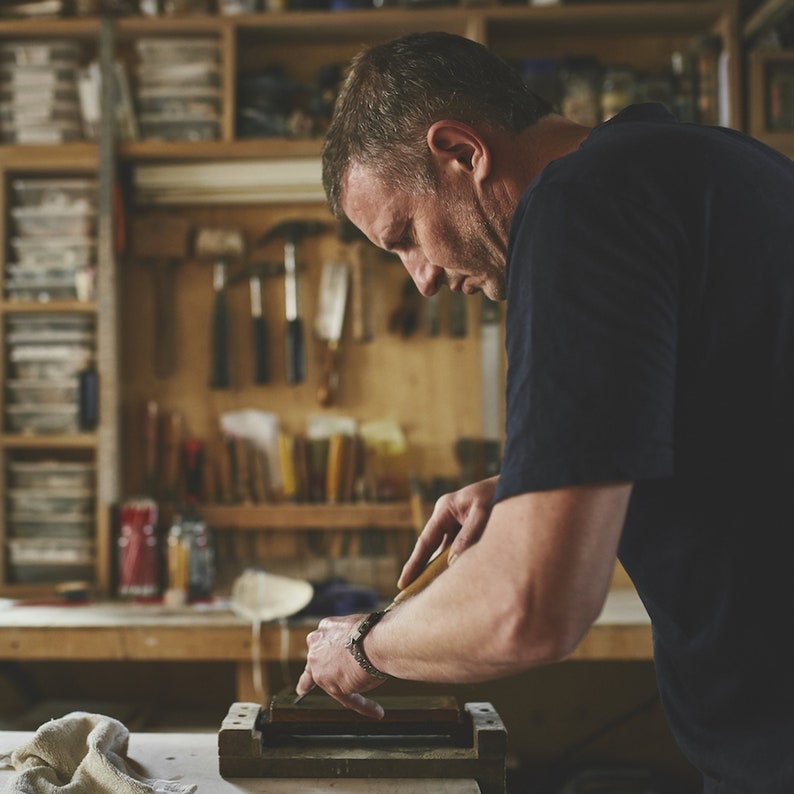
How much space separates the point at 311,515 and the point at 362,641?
2.29 metres

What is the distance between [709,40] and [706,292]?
280 centimetres

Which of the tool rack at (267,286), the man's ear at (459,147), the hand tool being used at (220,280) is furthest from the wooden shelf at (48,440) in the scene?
the man's ear at (459,147)

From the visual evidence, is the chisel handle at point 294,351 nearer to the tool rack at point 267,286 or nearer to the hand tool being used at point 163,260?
the tool rack at point 267,286

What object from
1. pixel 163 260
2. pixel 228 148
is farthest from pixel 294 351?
pixel 228 148

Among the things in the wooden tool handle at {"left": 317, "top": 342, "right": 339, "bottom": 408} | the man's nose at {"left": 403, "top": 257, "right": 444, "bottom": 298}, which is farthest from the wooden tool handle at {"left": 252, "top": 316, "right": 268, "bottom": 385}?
the man's nose at {"left": 403, "top": 257, "right": 444, "bottom": 298}

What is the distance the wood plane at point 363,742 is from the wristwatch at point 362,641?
33 centimetres

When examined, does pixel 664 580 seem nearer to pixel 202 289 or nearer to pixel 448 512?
pixel 448 512

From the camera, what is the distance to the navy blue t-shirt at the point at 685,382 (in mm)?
771

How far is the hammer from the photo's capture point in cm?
343

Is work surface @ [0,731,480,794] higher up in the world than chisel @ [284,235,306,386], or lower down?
lower down

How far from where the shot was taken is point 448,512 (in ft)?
4.60

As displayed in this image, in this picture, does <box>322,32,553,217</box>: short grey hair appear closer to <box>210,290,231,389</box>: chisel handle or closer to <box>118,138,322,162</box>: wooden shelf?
<box>118,138,322,162</box>: wooden shelf

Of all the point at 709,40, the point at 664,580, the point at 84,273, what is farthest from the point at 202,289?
the point at 664,580

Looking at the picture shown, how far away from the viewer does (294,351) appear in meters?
3.44
